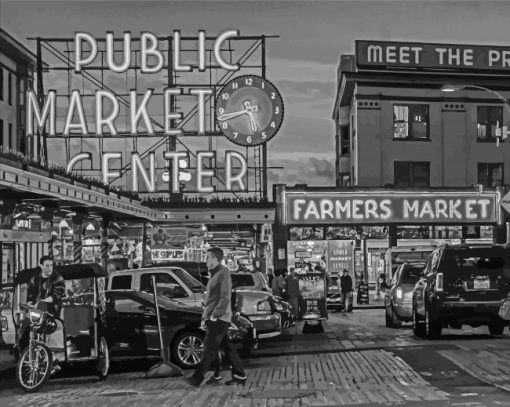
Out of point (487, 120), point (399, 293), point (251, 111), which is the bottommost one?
point (399, 293)

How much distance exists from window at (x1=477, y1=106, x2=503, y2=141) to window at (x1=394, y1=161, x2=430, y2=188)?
10.8 ft

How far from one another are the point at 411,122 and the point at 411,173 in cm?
265

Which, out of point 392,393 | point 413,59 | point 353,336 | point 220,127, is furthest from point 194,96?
point 392,393

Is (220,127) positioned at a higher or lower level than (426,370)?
higher

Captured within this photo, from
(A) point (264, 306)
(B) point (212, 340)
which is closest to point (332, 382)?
(B) point (212, 340)

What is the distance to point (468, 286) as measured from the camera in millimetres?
22109

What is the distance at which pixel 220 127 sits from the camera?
49938 millimetres

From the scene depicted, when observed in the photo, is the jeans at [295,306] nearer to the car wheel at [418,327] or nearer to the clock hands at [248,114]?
the car wheel at [418,327]

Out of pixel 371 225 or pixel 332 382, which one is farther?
pixel 371 225

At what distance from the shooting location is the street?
12.7m

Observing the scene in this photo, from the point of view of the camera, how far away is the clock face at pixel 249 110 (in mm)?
49750

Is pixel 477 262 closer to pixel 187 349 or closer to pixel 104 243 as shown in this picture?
pixel 187 349

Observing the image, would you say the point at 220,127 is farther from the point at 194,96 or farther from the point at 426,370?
the point at 426,370

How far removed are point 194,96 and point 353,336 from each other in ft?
91.9
